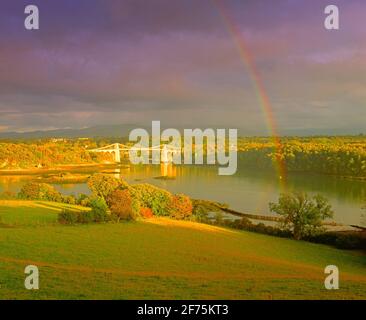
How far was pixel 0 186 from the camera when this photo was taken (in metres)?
32.9

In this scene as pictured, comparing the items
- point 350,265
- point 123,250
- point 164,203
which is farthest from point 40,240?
point 164,203

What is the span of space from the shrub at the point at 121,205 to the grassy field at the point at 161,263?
61 cm

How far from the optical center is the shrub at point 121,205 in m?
15.5

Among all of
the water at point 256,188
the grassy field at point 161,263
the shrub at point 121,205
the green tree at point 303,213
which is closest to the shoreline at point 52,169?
the water at point 256,188

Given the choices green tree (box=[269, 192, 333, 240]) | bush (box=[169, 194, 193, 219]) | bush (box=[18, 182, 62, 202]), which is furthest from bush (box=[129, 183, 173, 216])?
green tree (box=[269, 192, 333, 240])

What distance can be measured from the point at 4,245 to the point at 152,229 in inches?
203

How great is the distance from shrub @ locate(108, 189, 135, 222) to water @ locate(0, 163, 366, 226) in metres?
8.78

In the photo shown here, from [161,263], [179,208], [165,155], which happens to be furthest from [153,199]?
Answer: [165,155]

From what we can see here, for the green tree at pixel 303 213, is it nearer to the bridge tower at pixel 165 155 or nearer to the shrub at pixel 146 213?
the shrub at pixel 146 213

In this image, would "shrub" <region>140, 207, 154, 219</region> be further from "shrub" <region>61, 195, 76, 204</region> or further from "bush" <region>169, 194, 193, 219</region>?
"shrub" <region>61, 195, 76, 204</region>

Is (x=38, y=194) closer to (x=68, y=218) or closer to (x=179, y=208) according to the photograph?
(x=179, y=208)

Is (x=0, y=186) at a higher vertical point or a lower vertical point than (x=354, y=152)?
lower
